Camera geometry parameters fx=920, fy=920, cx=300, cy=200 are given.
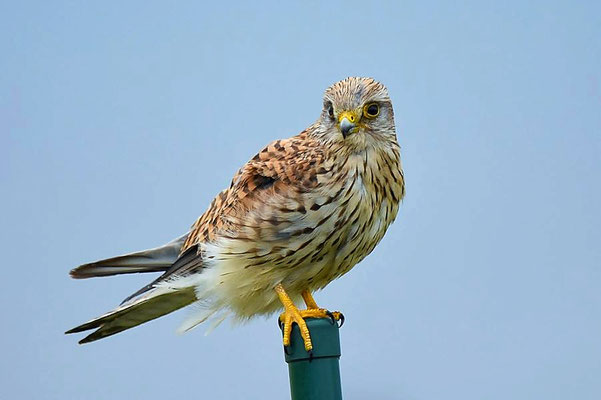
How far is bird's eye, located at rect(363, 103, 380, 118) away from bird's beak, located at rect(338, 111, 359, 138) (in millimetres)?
59

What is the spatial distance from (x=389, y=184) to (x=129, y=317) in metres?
1.27

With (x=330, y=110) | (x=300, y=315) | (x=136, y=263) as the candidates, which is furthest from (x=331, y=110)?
(x=136, y=263)

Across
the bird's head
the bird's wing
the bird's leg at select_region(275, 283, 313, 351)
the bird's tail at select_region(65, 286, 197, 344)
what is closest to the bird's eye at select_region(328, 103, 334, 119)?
the bird's head

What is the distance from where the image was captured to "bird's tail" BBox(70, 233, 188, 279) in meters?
4.00

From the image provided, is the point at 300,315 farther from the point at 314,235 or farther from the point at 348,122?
the point at 348,122

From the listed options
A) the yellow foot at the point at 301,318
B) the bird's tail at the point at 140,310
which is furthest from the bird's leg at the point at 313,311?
the bird's tail at the point at 140,310

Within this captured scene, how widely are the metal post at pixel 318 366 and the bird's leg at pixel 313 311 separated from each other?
0.89 feet

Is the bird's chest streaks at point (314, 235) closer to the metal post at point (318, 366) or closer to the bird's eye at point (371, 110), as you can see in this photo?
the bird's eye at point (371, 110)

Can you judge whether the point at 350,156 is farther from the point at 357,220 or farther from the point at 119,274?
the point at 119,274

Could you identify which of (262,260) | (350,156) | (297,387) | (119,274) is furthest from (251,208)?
(297,387)

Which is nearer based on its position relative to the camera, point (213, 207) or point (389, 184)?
point (389, 184)

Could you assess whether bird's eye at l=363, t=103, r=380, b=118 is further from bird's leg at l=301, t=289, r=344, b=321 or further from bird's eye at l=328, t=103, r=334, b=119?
bird's leg at l=301, t=289, r=344, b=321

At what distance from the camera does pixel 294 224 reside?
360 cm

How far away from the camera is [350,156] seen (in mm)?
3662
